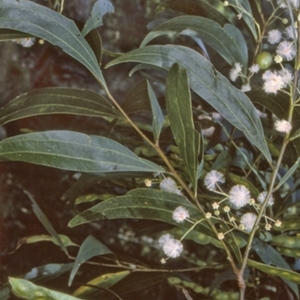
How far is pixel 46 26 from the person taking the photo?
21.7 inches

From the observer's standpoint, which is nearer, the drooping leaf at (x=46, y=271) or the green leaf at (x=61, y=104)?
the green leaf at (x=61, y=104)

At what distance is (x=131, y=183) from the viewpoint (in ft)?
2.56

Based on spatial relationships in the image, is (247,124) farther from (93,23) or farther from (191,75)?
(93,23)

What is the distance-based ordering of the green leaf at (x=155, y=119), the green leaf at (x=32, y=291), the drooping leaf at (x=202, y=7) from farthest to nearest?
the drooping leaf at (x=202, y=7), the green leaf at (x=155, y=119), the green leaf at (x=32, y=291)

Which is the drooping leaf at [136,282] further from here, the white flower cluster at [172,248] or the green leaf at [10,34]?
the green leaf at [10,34]

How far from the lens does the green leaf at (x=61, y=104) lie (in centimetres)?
59

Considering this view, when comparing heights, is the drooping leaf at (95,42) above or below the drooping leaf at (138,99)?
above

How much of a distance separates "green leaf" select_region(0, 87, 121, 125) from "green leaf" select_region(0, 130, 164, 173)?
43 millimetres

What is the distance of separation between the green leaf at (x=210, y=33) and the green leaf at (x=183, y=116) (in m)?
0.15

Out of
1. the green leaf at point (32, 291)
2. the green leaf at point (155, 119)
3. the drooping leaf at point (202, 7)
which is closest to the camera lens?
the green leaf at point (32, 291)

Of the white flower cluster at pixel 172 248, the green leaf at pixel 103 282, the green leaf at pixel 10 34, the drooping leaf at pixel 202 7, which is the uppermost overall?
the drooping leaf at pixel 202 7

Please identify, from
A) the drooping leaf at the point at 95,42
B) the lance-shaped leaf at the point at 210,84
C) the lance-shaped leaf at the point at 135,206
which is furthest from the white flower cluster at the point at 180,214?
the drooping leaf at the point at 95,42

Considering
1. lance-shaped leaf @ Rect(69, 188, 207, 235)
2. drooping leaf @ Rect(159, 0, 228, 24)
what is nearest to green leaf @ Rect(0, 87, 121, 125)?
lance-shaped leaf @ Rect(69, 188, 207, 235)

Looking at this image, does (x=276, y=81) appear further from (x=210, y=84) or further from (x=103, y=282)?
(x=103, y=282)
